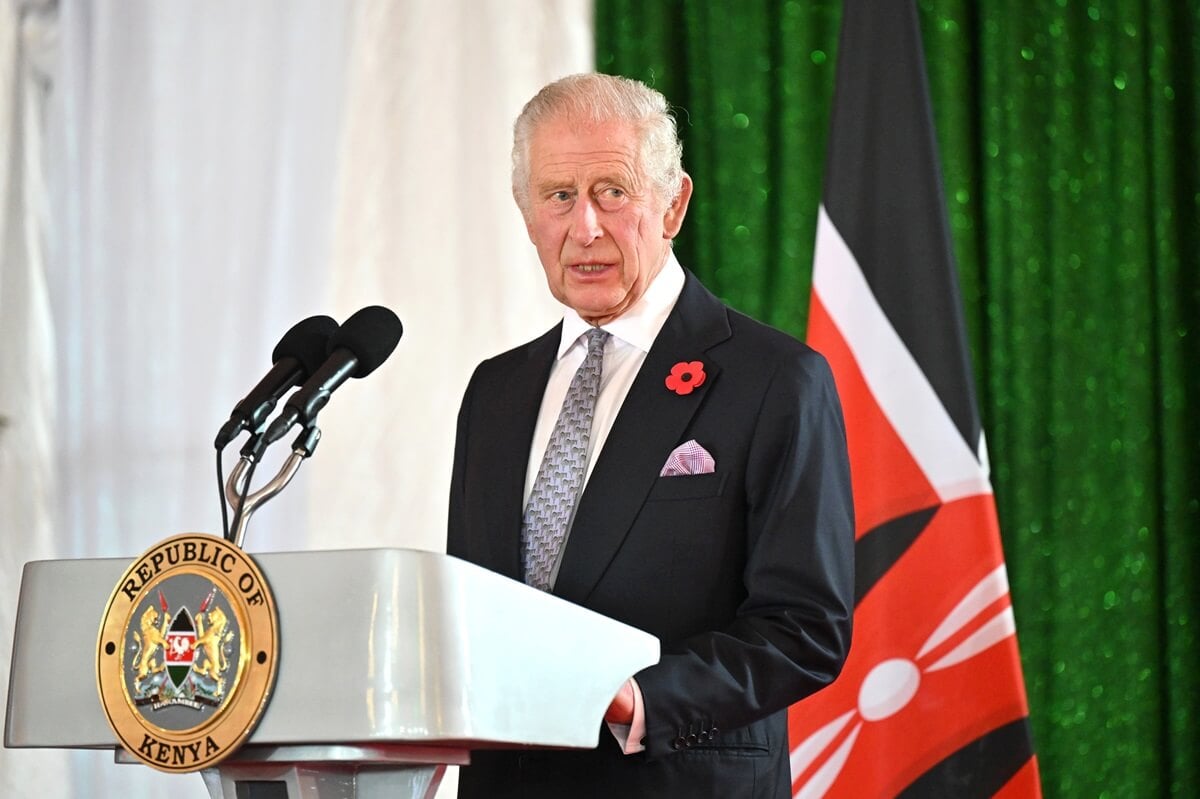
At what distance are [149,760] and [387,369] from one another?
2301 millimetres

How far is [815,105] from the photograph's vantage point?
3303 millimetres

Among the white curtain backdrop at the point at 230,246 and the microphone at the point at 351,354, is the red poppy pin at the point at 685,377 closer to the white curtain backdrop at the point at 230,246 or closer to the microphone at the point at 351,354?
the microphone at the point at 351,354

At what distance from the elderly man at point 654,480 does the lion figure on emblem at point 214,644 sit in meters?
0.43

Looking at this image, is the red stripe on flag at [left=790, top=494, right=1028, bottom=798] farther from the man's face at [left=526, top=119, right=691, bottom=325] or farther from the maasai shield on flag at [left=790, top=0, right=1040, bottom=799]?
the man's face at [left=526, top=119, right=691, bottom=325]

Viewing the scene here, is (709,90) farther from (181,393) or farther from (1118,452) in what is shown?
(181,393)

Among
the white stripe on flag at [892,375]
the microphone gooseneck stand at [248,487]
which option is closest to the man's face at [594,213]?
the microphone gooseneck stand at [248,487]

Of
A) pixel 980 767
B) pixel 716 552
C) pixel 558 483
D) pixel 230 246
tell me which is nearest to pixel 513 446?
pixel 558 483

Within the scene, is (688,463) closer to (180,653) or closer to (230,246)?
(180,653)

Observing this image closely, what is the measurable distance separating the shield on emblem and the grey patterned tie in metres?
0.62

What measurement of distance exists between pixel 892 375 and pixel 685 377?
119 centimetres

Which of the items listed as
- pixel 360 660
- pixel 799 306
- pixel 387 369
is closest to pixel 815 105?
pixel 799 306

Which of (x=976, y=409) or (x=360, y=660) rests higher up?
(x=976, y=409)

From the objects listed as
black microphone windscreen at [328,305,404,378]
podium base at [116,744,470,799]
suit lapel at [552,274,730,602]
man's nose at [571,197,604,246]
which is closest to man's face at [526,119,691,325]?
man's nose at [571,197,604,246]

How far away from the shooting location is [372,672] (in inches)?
46.3
